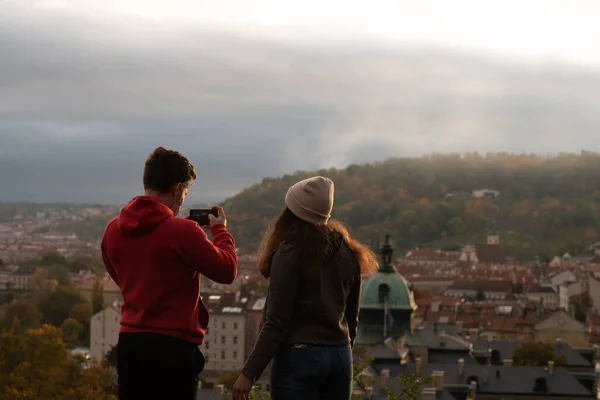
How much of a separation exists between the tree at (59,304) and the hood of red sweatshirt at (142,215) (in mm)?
88496

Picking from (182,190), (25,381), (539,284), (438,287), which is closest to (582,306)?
(539,284)

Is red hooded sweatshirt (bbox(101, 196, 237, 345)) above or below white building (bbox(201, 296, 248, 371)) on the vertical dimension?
above

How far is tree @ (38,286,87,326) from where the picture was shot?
94.8 m

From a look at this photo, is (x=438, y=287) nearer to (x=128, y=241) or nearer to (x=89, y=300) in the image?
(x=89, y=300)

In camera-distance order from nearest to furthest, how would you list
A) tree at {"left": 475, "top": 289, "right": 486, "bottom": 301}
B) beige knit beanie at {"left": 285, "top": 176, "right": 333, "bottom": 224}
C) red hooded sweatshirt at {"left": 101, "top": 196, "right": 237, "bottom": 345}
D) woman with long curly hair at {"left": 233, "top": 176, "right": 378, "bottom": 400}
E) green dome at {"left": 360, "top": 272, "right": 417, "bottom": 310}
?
red hooded sweatshirt at {"left": 101, "top": 196, "right": 237, "bottom": 345}
woman with long curly hair at {"left": 233, "top": 176, "right": 378, "bottom": 400}
beige knit beanie at {"left": 285, "top": 176, "right": 333, "bottom": 224}
green dome at {"left": 360, "top": 272, "right": 417, "bottom": 310}
tree at {"left": 475, "top": 289, "right": 486, "bottom": 301}

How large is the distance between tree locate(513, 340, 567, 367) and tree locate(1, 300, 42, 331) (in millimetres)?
36328

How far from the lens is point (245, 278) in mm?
123625

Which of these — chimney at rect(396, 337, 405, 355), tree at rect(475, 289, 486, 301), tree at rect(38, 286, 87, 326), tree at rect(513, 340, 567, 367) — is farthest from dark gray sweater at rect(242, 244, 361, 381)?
tree at rect(475, 289, 486, 301)

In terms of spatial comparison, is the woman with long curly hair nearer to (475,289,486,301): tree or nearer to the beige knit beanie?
the beige knit beanie

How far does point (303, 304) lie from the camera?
6.34m

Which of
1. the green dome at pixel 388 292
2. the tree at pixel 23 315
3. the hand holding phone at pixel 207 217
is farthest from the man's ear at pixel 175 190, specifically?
the tree at pixel 23 315

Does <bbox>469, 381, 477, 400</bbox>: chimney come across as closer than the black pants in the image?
No

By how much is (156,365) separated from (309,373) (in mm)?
715

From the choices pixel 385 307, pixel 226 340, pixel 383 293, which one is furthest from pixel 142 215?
pixel 226 340
